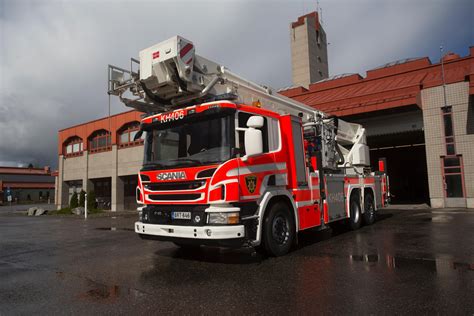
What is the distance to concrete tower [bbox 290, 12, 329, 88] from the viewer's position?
5541 centimetres

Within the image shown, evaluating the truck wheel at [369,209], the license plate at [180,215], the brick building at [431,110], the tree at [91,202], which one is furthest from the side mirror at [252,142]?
the tree at [91,202]

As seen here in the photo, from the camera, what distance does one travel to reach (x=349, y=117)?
2103 centimetres

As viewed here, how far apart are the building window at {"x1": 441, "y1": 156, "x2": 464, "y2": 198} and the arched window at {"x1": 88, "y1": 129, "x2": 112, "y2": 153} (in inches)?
1005

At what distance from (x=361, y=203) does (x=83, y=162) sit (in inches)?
1161

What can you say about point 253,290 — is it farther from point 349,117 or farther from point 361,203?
point 349,117

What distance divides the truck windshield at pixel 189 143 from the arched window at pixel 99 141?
25.5 m

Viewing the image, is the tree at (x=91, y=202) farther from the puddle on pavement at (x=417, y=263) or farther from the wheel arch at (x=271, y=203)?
the puddle on pavement at (x=417, y=263)

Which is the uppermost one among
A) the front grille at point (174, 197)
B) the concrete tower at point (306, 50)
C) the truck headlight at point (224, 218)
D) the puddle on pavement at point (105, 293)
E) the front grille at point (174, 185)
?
the concrete tower at point (306, 50)

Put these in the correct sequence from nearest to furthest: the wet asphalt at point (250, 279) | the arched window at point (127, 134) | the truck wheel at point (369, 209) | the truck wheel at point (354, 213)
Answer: the wet asphalt at point (250, 279), the truck wheel at point (354, 213), the truck wheel at point (369, 209), the arched window at point (127, 134)

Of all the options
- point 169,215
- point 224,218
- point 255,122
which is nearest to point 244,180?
point 224,218

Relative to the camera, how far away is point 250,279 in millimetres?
5141

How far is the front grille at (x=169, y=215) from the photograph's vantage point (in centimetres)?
580

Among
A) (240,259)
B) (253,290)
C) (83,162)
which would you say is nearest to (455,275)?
(253,290)

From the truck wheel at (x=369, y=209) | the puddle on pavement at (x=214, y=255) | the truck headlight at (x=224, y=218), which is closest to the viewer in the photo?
the truck headlight at (x=224, y=218)
